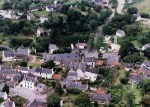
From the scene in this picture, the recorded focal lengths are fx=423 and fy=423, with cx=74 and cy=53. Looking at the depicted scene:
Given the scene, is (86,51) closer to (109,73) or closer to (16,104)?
(109,73)

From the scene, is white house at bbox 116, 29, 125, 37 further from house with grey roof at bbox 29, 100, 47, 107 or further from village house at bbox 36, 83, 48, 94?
house with grey roof at bbox 29, 100, 47, 107

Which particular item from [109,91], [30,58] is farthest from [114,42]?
[109,91]

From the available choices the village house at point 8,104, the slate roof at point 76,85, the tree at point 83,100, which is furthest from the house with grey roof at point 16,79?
the tree at point 83,100

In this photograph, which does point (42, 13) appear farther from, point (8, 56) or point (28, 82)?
point (28, 82)

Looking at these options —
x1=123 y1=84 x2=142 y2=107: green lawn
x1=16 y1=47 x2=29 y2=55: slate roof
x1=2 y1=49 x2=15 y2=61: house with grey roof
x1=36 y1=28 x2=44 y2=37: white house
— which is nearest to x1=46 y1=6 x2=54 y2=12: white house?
x1=36 y1=28 x2=44 y2=37: white house

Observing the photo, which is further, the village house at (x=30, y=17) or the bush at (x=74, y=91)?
the village house at (x=30, y=17)

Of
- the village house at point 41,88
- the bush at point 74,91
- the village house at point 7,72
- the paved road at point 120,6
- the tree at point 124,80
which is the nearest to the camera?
the bush at point 74,91

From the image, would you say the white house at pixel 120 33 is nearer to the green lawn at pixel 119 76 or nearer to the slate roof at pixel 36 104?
the green lawn at pixel 119 76
